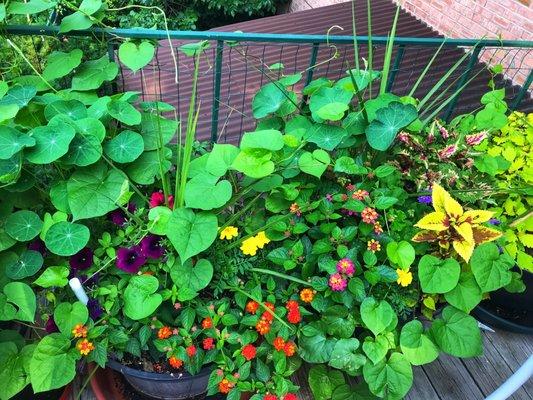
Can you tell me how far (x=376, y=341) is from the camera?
4.21 ft

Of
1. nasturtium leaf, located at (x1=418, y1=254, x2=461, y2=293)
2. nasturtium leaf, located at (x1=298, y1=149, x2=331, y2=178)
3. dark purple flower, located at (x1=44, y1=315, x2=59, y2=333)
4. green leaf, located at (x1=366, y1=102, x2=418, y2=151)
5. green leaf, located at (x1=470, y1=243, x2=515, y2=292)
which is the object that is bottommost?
dark purple flower, located at (x1=44, y1=315, x2=59, y2=333)

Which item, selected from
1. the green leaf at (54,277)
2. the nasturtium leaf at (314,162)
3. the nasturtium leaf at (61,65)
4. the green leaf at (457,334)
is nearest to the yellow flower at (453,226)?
the green leaf at (457,334)

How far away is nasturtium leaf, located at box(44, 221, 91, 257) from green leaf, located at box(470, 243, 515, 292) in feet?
3.71

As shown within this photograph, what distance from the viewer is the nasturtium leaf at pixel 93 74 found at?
5.08 feet

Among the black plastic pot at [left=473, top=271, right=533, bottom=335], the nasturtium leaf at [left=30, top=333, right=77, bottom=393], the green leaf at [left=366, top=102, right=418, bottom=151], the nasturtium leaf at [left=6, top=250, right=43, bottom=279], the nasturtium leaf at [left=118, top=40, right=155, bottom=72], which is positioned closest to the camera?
the nasturtium leaf at [left=30, top=333, right=77, bottom=393]

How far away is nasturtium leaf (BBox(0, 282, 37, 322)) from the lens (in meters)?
1.18

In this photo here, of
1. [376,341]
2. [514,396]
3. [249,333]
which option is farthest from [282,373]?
[514,396]

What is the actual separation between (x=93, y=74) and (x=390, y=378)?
1.40 metres

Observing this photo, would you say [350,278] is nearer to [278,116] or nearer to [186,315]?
[186,315]

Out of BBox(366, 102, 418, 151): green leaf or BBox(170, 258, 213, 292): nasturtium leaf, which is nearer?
BBox(170, 258, 213, 292): nasturtium leaf

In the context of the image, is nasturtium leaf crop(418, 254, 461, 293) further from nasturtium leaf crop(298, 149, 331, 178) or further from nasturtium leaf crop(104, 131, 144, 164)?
nasturtium leaf crop(104, 131, 144, 164)

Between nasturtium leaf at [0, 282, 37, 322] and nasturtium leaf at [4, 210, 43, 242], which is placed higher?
nasturtium leaf at [4, 210, 43, 242]

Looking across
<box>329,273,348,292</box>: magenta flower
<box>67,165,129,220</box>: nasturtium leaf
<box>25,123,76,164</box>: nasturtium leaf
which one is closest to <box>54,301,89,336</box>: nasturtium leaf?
<box>67,165,129,220</box>: nasturtium leaf

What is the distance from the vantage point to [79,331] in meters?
1.18
